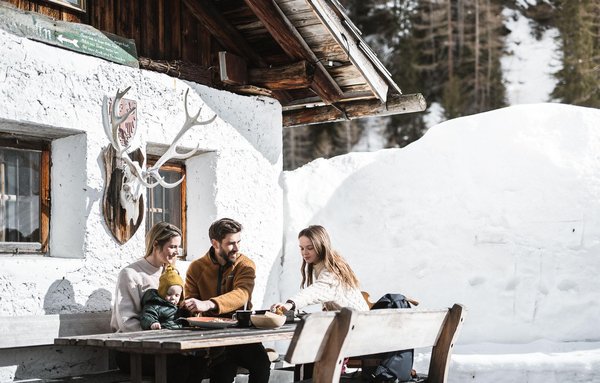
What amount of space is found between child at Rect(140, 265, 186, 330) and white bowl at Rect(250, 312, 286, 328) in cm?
51

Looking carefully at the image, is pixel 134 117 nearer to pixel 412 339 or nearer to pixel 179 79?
pixel 179 79

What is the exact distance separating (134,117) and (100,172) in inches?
21.3

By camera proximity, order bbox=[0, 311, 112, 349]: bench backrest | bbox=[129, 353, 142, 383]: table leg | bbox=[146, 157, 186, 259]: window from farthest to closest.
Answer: bbox=[146, 157, 186, 259]: window, bbox=[0, 311, 112, 349]: bench backrest, bbox=[129, 353, 142, 383]: table leg

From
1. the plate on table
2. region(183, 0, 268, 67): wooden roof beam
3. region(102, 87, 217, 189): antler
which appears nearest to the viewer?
the plate on table

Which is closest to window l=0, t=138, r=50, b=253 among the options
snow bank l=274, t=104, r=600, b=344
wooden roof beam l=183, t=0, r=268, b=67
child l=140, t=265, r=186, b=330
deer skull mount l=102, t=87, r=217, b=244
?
deer skull mount l=102, t=87, r=217, b=244

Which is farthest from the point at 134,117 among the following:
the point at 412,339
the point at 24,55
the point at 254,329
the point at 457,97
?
the point at 457,97

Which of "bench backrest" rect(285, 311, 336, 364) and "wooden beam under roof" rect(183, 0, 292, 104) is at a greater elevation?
"wooden beam under roof" rect(183, 0, 292, 104)

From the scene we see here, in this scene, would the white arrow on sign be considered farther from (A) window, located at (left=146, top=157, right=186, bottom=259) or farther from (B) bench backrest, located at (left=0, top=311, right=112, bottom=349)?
(B) bench backrest, located at (left=0, top=311, right=112, bottom=349)

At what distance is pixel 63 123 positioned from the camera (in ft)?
17.6

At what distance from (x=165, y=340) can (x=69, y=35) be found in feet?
8.58

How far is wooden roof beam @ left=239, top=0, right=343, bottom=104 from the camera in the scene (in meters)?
6.72

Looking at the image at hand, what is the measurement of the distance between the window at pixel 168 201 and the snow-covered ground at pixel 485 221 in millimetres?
1863

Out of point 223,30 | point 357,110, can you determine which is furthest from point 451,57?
point 223,30

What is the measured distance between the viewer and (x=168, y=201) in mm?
6859
